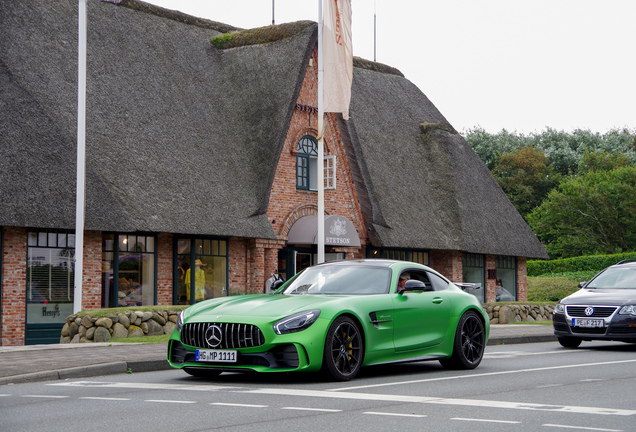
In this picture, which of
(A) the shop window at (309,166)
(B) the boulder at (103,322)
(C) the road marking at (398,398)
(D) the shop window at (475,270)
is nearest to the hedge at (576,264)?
(D) the shop window at (475,270)

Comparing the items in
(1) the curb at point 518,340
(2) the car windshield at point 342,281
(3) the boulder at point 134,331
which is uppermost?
(2) the car windshield at point 342,281

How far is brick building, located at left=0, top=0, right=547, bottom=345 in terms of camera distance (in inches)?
838

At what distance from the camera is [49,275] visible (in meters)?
21.8

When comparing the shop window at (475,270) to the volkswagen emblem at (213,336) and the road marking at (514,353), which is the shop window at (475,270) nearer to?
the road marking at (514,353)

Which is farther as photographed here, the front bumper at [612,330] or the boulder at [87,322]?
the boulder at [87,322]

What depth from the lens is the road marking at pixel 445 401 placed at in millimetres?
8016

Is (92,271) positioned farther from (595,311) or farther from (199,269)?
(595,311)

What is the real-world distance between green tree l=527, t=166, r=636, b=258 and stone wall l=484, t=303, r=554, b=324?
26477 mm

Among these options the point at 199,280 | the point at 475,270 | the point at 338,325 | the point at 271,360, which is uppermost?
the point at 475,270

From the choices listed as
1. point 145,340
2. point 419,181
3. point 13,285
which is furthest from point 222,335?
point 419,181

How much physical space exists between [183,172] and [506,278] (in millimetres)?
18419

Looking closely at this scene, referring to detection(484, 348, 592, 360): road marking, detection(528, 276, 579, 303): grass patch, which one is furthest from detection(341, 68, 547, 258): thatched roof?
detection(484, 348, 592, 360): road marking

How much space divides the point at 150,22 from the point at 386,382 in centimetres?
2070

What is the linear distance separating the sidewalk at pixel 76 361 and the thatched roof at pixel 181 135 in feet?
18.7
